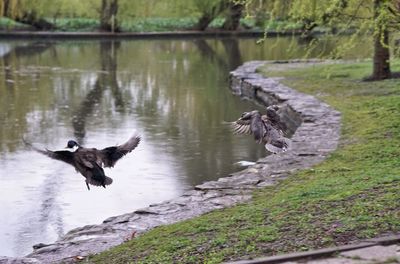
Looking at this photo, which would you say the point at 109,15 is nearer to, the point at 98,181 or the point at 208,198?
the point at 208,198

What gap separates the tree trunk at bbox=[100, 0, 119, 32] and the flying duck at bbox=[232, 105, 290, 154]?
42981mm

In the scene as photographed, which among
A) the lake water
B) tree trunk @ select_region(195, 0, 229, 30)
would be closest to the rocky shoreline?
the lake water

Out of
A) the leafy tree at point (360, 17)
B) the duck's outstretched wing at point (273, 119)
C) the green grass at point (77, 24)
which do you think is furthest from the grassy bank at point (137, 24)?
the duck's outstretched wing at point (273, 119)

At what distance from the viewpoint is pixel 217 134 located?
51.4 feet

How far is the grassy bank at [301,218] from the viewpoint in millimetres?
6169

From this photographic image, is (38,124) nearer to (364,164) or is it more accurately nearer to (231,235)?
(364,164)

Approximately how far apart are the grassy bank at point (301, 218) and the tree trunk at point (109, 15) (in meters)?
41.4

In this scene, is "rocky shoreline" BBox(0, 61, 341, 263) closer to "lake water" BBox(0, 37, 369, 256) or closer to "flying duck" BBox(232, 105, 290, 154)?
"flying duck" BBox(232, 105, 290, 154)

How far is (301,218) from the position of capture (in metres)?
6.83

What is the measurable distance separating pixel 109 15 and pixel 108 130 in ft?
117

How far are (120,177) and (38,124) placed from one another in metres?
5.73

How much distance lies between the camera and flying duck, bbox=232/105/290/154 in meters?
A: 8.71

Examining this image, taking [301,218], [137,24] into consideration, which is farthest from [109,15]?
[301,218]

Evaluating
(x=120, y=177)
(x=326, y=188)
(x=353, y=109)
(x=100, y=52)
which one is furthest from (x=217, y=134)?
(x=100, y=52)
